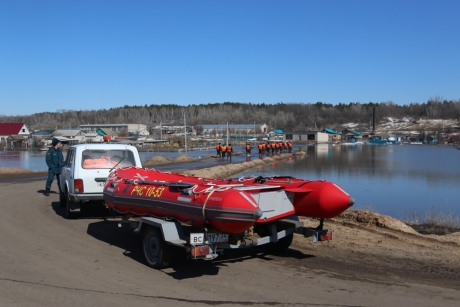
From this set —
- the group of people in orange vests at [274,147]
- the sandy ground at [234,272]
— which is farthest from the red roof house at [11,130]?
the sandy ground at [234,272]

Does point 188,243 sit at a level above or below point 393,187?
above

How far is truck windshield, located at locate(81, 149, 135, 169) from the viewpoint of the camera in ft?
43.2

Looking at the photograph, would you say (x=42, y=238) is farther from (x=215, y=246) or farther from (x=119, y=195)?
(x=215, y=246)

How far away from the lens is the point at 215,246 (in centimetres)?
789

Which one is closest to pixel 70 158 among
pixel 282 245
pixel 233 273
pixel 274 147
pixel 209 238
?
pixel 282 245

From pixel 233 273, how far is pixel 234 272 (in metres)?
0.07

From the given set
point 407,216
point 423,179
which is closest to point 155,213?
point 407,216

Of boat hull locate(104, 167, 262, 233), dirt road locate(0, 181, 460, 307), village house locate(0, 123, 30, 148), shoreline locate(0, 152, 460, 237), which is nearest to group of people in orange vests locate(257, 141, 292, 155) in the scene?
shoreline locate(0, 152, 460, 237)

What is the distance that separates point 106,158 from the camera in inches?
529

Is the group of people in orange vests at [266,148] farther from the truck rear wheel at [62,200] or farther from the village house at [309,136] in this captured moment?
the village house at [309,136]

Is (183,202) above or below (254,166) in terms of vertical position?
above

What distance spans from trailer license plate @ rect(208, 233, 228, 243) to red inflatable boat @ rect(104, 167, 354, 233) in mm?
152

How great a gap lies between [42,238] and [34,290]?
3829 mm

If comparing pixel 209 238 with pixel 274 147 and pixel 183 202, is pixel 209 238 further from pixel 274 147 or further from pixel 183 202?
pixel 274 147
